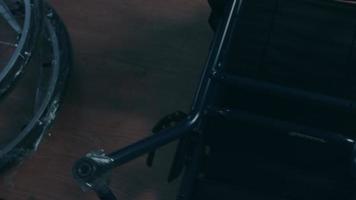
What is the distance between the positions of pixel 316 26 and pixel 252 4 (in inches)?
4.5

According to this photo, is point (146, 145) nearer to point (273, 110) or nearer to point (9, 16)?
point (273, 110)

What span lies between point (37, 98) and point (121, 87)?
17 centimetres

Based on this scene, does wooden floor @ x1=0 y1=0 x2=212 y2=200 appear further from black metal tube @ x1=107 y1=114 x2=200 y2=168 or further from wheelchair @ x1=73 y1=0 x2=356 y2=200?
black metal tube @ x1=107 y1=114 x2=200 y2=168

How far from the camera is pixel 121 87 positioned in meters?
1.05

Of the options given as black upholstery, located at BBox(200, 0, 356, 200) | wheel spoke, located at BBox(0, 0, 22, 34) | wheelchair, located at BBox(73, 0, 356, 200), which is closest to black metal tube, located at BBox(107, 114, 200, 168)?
wheelchair, located at BBox(73, 0, 356, 200)

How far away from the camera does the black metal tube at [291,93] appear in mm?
721

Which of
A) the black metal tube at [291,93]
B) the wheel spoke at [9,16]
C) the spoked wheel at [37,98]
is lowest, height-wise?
the spoked wheel at [37,98]

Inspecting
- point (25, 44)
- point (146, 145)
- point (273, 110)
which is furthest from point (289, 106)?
point (25, 44)

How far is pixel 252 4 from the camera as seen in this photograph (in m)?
0.89

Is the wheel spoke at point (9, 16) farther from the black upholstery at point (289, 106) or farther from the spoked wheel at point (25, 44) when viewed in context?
the black upholstery at point (289, 106)

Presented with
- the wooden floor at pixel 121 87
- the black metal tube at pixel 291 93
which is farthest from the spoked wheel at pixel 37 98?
the black metal tube at pixel 291 93

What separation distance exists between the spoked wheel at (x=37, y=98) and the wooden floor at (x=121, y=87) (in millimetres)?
40

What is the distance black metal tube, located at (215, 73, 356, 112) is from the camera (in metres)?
0.72

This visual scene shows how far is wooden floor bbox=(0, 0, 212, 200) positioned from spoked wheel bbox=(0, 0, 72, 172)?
1.6 inches
